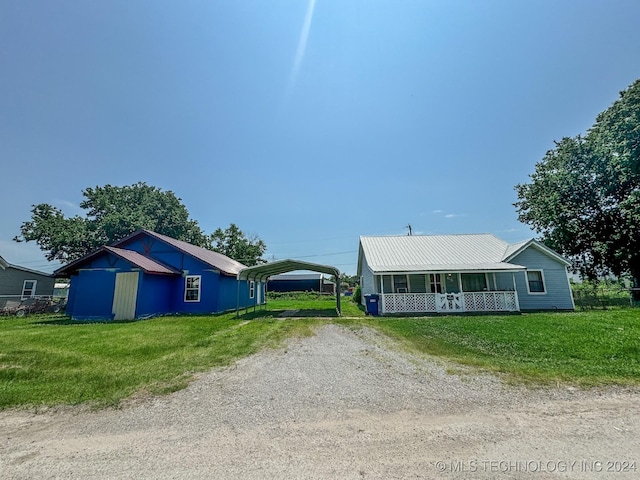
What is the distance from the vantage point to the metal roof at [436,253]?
53.5 feet

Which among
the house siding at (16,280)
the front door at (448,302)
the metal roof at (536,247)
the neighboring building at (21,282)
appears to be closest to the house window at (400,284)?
the front door at (448,302)

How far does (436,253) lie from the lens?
19.3 m

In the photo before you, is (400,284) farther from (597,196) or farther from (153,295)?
(597,196)

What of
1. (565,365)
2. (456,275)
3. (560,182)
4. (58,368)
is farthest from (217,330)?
(560,182)

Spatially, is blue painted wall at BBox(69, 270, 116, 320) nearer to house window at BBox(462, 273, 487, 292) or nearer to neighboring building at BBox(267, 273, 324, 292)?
house window at BBox(462, 273, 487, 292)

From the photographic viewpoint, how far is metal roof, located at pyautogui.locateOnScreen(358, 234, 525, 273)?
1630 centimetres

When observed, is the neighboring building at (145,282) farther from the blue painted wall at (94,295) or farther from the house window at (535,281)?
the house window at (535,281)

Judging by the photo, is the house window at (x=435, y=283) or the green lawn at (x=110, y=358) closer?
the green lawn at (x=110, y=358)

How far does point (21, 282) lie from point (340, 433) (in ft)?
87.6

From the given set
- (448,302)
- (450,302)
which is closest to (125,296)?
(448,302)

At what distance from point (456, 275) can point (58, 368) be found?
1764 centimetres

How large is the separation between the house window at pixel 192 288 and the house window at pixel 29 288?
1227 centimetres

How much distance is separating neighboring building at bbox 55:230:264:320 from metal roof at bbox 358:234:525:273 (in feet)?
29.2

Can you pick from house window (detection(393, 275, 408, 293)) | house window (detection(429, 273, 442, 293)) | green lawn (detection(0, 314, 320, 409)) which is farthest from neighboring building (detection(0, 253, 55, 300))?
house window (detection(429, 273, 442, 293))
